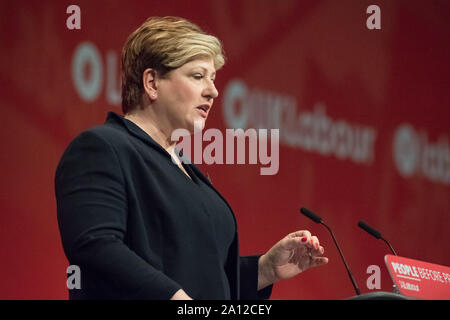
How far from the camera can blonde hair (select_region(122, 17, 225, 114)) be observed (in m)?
1.77

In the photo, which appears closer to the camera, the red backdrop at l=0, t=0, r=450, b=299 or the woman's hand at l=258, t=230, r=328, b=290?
the woman's hand at l=258, t=230, r=328, b=290

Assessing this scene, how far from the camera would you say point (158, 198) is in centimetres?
159

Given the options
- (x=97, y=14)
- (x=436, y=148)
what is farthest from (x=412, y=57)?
(x=97, y=14)

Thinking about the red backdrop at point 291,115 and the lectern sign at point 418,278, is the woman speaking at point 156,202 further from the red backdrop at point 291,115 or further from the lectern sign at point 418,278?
the red backdrop at point 291,115

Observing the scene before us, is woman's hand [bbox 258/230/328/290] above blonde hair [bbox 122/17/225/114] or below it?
below

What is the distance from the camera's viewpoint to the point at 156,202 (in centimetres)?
158

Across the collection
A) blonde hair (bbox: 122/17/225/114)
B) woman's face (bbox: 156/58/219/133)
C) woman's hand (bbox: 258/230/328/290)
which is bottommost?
woman's hand (bbox: 258/230/328/290)

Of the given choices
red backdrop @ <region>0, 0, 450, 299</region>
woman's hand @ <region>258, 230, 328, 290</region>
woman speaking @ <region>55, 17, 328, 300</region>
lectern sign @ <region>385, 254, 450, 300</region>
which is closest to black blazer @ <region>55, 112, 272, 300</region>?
woman speaking @ <region>55, 17, 328, 300</region>

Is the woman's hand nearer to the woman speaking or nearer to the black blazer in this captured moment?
the woman speaking

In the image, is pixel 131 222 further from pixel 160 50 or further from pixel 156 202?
pixel 160 50

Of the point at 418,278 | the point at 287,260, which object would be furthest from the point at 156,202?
the point at 418,278

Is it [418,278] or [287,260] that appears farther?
[287,260]

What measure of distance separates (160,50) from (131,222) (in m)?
0.47

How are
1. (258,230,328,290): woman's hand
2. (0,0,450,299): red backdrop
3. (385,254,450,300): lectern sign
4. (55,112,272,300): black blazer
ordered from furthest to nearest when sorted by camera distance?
(0,0,450,299): red backdrop, (258,230,328,290): woman's hand, (385,254,450,300): lectern sign, (55,112,272,300): black blazer
